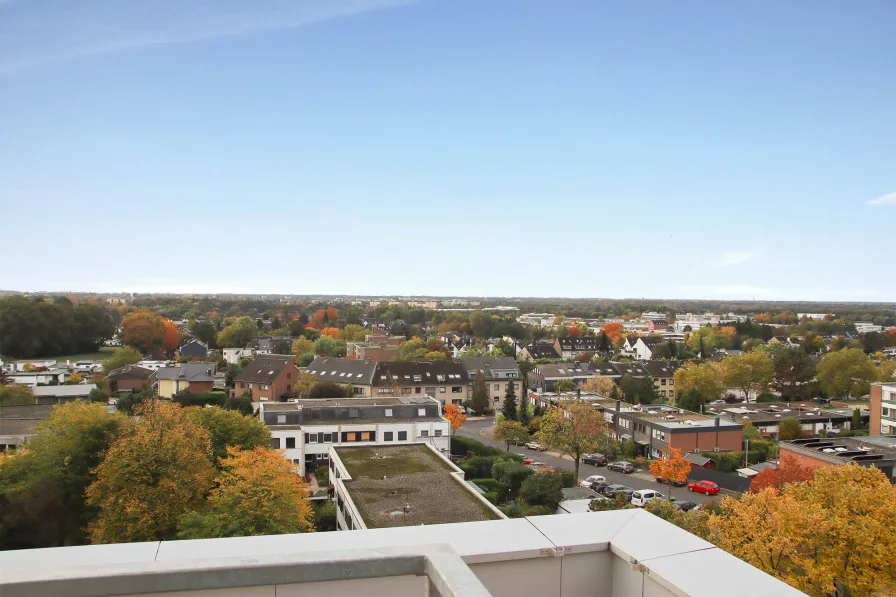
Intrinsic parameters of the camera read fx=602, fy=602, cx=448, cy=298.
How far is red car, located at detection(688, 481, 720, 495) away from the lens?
61.1ft

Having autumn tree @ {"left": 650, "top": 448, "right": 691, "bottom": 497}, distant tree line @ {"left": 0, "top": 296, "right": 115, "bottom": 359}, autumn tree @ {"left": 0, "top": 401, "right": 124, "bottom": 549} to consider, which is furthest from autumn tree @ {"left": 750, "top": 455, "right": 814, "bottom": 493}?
distant tree line @ {"left": 0, "top": 296, "right": 115, "bottom": 359}

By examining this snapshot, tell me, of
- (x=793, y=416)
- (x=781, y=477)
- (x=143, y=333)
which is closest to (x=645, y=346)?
(x=793, y=416)

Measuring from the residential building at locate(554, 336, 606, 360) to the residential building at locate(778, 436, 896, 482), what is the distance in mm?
33747

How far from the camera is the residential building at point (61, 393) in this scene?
2569cm

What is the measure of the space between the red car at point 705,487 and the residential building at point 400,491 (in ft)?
28.6

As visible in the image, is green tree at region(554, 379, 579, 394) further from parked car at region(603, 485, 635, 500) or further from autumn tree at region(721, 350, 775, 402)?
parked car at region(603, 485, 635, 500)

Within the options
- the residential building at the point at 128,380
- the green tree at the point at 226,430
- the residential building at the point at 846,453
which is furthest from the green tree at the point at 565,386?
the residential building at the point at 128,380

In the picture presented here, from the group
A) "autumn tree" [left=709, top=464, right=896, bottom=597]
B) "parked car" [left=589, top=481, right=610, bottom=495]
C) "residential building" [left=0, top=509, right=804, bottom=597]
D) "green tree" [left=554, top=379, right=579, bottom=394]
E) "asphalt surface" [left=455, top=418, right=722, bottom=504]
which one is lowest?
"asphalt surface" [left=455, top=418, right=722, bottom=504]

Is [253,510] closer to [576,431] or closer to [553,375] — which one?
[576,431]

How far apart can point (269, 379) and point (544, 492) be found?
18738 millimetres

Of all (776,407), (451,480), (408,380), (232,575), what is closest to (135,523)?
(451,480)

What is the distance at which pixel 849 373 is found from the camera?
111 feet

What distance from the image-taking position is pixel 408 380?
32.2 m

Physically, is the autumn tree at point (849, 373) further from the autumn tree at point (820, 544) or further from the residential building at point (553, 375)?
the autumn tree at point (820, 544)
